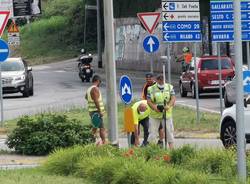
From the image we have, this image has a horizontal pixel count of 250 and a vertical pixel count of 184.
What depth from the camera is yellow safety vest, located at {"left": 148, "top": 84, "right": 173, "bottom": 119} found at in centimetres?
1717

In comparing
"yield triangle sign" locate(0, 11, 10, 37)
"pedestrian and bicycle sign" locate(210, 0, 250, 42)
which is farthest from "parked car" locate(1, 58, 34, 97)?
"pedestrian and bicycle sign" locate(210, 0, 250, 42)

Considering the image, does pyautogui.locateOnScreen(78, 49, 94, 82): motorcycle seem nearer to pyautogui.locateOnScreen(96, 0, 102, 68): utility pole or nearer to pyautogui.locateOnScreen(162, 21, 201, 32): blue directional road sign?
pyautogui.locateOnScreen(96, 0, 102, 68): utility pole

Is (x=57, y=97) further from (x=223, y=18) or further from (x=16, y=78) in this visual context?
Answer: (x=223, y=18)

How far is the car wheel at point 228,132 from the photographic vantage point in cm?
1714

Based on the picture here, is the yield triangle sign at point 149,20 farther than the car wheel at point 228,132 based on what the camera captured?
Yes

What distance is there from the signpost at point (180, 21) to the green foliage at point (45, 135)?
17.6ft

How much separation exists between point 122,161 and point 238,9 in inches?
119

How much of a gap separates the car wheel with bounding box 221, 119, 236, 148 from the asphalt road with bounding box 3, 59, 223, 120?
10716 millimetres

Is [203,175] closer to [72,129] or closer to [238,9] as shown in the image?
[238,9]

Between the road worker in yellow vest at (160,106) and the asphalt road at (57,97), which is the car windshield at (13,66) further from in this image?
the road worker in yellow vest at (160,106)

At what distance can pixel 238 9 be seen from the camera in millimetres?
9586

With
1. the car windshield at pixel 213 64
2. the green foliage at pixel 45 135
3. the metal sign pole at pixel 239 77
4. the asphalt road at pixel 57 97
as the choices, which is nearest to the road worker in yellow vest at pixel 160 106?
A: the green foliage at pixel 45 135

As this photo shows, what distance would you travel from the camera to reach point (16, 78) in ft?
121

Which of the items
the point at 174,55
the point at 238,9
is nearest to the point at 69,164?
the point at 238,9
